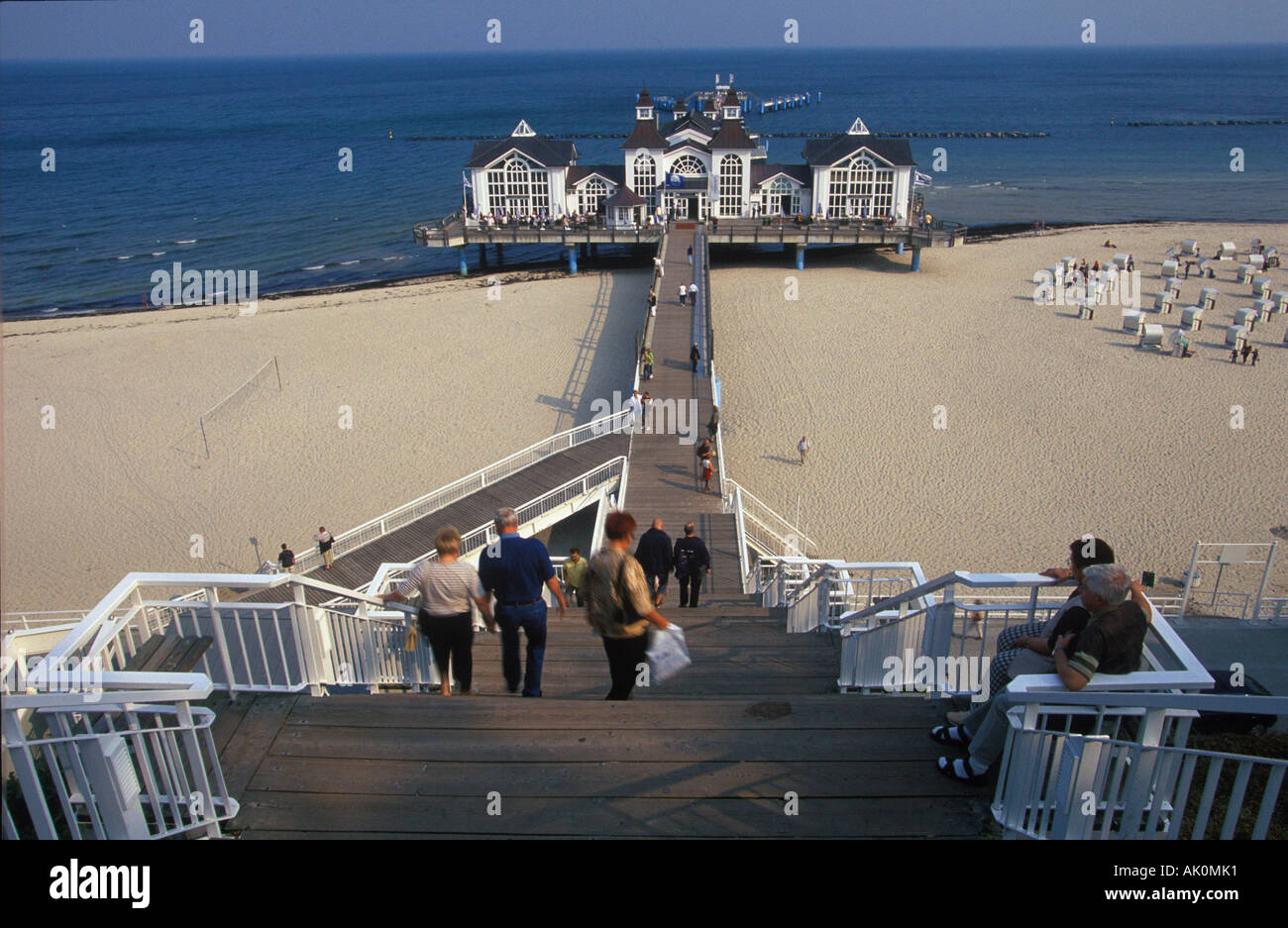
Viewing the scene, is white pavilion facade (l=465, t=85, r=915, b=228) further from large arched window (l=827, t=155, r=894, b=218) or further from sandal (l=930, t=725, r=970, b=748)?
sandal (l=930, t=725, r=970, b=748)

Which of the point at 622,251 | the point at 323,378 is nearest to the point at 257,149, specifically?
the point at 622,251

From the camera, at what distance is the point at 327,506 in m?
19.2

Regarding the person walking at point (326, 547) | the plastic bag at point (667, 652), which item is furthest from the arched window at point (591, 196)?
the plastic bag at point (667, 652)

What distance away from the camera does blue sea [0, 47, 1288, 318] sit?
1850 inches

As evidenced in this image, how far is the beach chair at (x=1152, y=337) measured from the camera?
1096 inches

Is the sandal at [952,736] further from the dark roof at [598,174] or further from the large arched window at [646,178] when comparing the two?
the dark roof at [598,174]

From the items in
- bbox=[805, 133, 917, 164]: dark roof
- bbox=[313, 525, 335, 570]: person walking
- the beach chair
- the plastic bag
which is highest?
bbox=[805, 133, 917, 164]: dark roof

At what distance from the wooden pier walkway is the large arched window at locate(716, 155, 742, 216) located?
125 feet

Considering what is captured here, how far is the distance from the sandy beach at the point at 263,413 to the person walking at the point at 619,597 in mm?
Answer: 13674

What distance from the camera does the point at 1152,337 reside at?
27.9 meters

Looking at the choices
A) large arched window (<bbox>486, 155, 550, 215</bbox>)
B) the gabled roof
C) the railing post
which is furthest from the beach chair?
the railing post

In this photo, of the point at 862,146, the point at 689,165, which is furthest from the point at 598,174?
the point at 862,146
